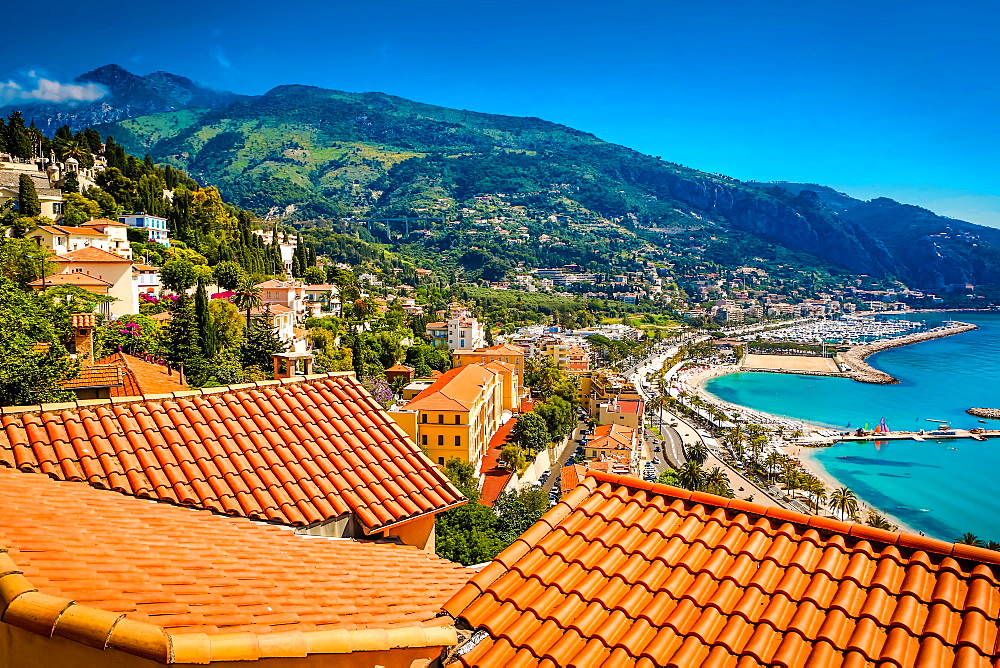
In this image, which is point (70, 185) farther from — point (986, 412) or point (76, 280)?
point (986, 412)

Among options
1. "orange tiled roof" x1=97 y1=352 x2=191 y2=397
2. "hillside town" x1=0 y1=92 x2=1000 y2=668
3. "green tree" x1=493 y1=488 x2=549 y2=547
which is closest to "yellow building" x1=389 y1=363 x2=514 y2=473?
"green tree" x1=493 y1=488 x2=549 y2=547

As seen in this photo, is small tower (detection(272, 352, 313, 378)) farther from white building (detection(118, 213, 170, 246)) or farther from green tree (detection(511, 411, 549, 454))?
white building (detection(118, 213, 170, 246))

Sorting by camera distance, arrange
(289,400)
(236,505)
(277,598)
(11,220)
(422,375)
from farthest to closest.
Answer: (422,375) → (11,220) → (289,400) → (236,505) → (277,598)

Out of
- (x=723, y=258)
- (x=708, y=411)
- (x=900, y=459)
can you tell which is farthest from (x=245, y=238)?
(x=723, y=258)

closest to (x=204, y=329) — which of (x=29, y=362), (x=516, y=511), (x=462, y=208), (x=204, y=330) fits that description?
(x=204, y=330)

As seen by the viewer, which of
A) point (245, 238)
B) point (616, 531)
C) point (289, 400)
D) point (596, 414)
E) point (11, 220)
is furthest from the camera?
point (596, 414)

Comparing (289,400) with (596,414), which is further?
(596,414)

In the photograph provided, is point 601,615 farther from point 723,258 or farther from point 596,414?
point 723,258

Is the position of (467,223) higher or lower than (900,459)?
higher
